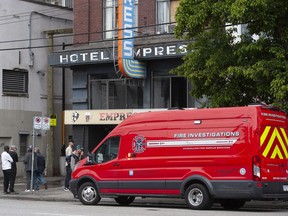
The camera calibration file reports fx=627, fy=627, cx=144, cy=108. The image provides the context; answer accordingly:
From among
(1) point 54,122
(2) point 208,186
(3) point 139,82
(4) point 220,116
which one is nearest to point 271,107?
(4) point 220,116

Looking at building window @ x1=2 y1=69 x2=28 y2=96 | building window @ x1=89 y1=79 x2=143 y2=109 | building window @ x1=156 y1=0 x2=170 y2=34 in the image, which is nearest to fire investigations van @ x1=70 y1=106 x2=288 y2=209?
building window @ x1=156 y1=0 x2=170 y2=34

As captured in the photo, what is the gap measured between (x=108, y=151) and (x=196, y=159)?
2980 mm

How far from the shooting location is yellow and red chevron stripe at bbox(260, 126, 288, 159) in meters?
15.7

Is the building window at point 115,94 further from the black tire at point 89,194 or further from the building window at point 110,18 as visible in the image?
the black tire at point 89,194

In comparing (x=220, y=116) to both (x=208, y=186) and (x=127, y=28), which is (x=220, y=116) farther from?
(x=127, y=28)

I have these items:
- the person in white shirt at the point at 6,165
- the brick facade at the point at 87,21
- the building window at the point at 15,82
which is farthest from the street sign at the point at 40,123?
the building window at the point at 15,82

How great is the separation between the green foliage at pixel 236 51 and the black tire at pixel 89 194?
4.11 m

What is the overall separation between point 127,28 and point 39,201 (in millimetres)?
7870

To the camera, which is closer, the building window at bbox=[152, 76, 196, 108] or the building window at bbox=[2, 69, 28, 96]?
the building window at bbox=[152, 76, 196, 108]

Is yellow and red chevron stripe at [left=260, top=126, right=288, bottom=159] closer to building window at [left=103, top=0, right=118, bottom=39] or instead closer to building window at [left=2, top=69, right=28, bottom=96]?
building window at [left=103, top=0, right=118, bottom=39]

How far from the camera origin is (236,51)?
17109 mm

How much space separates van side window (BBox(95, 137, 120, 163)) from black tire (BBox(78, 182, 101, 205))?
782 mm

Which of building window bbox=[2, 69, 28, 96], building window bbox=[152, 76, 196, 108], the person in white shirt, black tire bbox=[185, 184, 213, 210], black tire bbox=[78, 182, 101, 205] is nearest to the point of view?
black tire bbox=[185, 184, 213, 210]

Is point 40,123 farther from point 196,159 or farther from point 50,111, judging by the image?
point 50,111
